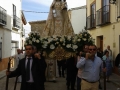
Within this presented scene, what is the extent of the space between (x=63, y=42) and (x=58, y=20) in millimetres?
1967

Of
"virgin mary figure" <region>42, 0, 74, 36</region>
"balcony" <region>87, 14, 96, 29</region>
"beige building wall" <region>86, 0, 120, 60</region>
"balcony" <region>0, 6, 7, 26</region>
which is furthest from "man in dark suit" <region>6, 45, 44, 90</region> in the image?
"balcony" <region>87, 14, 96, 29</region>

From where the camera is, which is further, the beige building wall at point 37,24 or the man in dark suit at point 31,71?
the beige building wall at point 37,24

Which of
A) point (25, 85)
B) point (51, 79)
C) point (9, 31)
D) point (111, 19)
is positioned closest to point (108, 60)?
point (51, 79)

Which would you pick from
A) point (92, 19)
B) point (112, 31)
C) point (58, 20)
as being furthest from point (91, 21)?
point (58, 20)

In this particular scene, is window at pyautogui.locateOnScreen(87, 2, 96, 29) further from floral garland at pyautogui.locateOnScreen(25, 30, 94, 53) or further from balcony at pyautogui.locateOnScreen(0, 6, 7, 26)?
floral garland at pyautogui.locateOnScreen(25, 30, 94, 53)

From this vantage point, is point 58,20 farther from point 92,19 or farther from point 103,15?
point 92,19

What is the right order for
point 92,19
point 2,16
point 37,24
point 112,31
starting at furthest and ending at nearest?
point 37,24 < point 92,19 < point 2,16 < point 112,31

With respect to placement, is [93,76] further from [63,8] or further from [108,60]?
[108,60]

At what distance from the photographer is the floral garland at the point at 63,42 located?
7305mm

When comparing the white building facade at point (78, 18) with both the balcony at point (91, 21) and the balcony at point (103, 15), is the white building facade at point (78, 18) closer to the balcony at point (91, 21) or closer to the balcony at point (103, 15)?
the balcony at point (91, 21)

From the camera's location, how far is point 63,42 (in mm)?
7480

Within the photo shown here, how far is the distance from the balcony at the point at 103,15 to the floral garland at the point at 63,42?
8418mm

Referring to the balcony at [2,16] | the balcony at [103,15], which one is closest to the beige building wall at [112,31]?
the balcony at [103,15]

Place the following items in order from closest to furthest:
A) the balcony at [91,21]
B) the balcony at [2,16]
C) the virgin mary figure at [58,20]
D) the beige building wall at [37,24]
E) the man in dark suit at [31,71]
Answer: the man in dark suit at [31,71]
the virgin mary figure at [58,20]
the balcony at [2,16]
the balcony at [91,21]
the beige building wall at [37,24]
